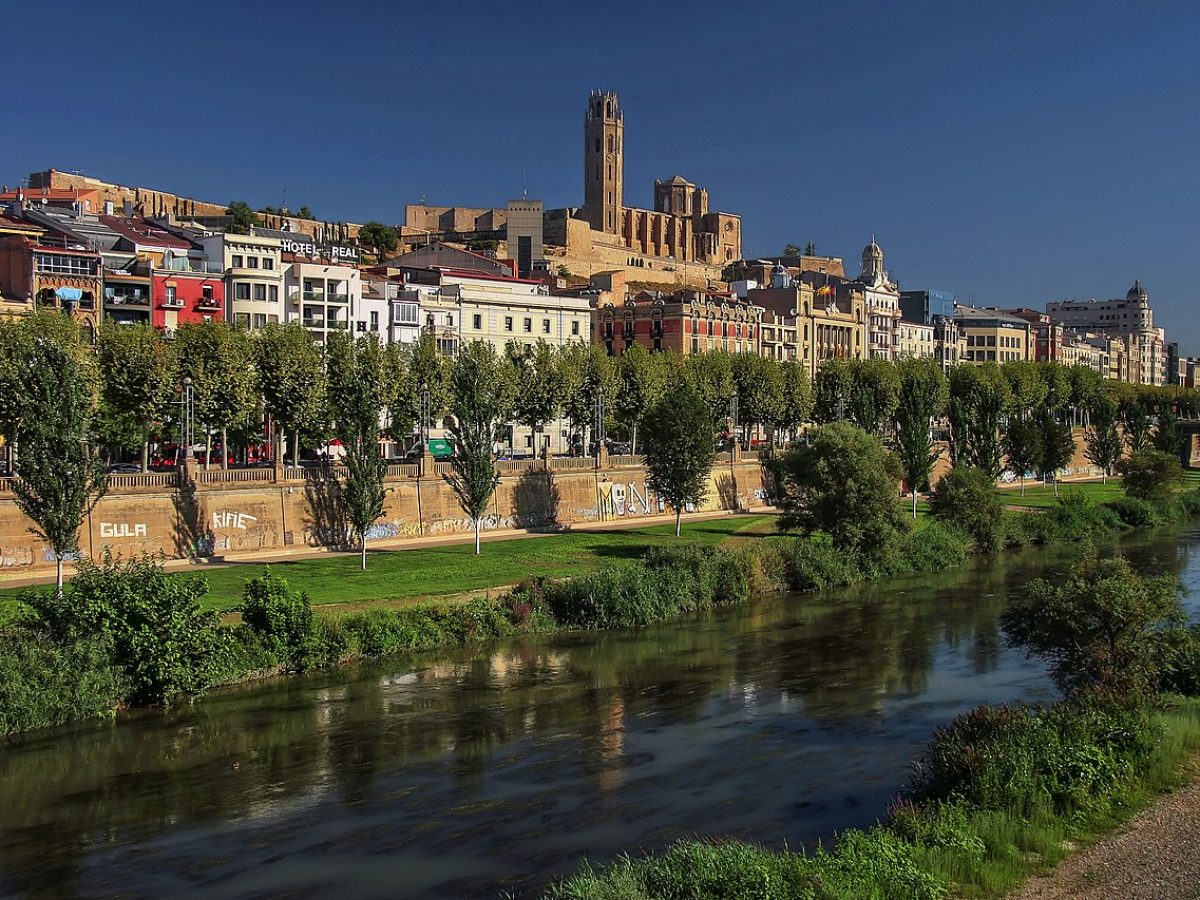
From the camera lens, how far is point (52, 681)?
38.6 m

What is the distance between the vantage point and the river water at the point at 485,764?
28.6 meters

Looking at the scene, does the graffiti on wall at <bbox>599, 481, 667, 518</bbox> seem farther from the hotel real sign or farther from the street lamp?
the hotel real sign

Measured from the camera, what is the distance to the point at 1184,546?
8131 centimetres

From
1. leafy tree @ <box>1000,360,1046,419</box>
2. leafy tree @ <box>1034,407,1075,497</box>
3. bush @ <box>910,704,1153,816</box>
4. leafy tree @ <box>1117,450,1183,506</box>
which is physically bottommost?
bush @ <box>910,704,1153,816</box>

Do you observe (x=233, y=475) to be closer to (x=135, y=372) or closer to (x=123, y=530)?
(x=123, y=530)

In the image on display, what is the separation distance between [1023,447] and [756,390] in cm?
2599

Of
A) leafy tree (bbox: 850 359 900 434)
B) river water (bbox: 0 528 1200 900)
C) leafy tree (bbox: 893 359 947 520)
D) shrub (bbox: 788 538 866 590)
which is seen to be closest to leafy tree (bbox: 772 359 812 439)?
leafy tree (bbox: 850 359 900 434)

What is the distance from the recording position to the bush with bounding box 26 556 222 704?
40.6 meters

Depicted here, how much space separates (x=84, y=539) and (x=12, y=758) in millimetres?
23380

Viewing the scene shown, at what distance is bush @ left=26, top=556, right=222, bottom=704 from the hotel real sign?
65.7 meters

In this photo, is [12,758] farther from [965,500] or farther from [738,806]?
[965,500]

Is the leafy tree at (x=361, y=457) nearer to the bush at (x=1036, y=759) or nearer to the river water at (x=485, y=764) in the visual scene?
the river water at (x=485, y=764)

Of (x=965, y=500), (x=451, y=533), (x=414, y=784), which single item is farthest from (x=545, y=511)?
(x=414, y=784)

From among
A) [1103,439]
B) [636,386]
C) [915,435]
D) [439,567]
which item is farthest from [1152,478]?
[439,567]
